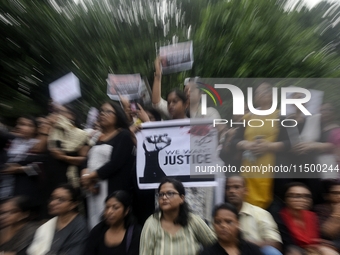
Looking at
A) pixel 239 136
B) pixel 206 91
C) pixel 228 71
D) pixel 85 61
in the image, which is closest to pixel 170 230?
pixel 239 136

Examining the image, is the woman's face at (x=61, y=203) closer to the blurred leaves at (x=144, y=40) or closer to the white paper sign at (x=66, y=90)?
the white paper sign at (x=66, y=90)

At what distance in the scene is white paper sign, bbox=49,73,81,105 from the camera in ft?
17.2

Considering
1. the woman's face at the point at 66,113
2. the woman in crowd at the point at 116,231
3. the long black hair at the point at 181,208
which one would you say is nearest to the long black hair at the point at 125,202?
the woman in crowd at the point at 116,231

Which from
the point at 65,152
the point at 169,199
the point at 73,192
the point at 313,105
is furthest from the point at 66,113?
the point at 313,105

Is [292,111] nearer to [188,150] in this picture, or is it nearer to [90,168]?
[188,150]

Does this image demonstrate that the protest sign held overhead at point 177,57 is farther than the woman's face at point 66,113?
No

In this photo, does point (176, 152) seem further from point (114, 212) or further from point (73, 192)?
point (73, 192)

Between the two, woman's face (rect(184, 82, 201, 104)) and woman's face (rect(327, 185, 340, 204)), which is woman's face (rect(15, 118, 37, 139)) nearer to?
woman's face (rect(184, 82, 201, 104))

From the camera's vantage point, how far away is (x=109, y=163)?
4465 millimetres

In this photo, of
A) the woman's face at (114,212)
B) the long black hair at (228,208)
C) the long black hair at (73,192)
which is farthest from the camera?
the long black hair at (73,192)

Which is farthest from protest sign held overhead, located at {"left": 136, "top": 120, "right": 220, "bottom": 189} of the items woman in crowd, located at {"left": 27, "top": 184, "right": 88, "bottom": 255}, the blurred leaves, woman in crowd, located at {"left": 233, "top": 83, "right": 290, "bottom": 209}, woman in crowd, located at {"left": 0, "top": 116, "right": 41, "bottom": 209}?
the blurred leaves

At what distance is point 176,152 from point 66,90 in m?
1.62

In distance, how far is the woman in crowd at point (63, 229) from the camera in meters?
4.15

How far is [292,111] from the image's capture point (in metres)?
4.41
